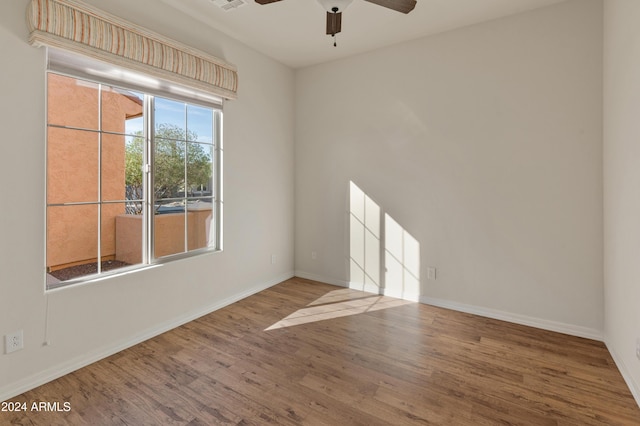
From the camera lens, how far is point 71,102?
2.32 metres

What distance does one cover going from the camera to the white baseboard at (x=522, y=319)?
2768 millimetres

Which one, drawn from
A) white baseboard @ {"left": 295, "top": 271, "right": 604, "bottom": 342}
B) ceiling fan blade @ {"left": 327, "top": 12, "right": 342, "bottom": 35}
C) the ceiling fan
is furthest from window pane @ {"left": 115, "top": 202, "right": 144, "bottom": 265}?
white baseboard @ {"left": 295, "top": 271, "right": 604, "bottom": 342}

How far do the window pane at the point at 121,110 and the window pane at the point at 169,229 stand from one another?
0.72m

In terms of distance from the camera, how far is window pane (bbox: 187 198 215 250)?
3.23 m

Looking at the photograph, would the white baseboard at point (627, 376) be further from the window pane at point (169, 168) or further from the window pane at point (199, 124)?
the window pane at point (199, 124)

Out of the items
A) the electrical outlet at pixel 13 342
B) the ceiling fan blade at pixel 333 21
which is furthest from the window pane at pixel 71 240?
the ceiling fan blade at pixel 333 21

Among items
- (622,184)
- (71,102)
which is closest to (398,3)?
(622,184)

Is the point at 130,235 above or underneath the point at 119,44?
underneath

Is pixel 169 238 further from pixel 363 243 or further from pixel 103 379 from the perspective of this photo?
pixel 363 243

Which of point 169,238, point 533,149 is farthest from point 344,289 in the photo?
point 533,149

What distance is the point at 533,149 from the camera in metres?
2.92

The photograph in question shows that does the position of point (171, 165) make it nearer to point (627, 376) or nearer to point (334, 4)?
point (334, 4)

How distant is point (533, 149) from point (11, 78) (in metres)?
4.01

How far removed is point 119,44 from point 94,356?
2348 millimetres
